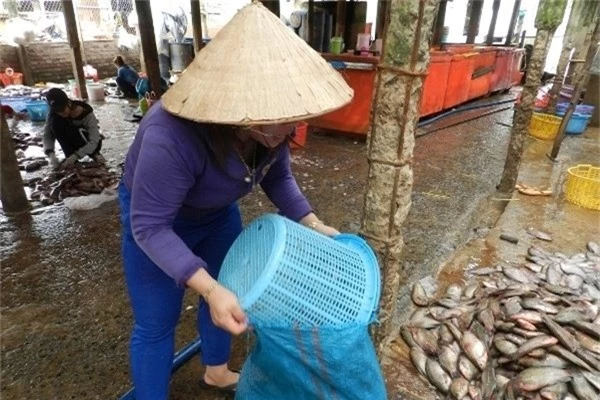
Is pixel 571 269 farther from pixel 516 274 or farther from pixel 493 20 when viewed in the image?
pixel 493 20

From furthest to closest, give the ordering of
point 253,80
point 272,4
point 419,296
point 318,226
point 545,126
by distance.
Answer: point 545,126
point 272,4
point 419,296
point 318,226
point 253,80

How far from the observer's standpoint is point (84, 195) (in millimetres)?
5035

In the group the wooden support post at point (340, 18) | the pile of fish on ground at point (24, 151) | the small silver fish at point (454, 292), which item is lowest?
the pile of fish on ground at point (24, 151)

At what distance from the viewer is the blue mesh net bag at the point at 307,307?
49.1 inches

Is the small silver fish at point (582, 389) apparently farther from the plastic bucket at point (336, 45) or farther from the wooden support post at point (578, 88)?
the plastic bucket at point (336, 45)

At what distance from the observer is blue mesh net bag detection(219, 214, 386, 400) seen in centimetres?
125

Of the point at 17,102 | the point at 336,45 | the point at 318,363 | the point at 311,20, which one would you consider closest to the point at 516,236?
the point at 318,363

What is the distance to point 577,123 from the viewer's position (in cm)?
884

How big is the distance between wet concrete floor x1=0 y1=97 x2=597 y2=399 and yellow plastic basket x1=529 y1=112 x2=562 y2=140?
2.10 meters

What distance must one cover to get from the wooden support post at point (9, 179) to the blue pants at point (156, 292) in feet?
12.6

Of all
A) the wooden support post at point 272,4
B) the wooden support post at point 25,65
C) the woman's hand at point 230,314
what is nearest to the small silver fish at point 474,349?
the woman's hand at point 230,314

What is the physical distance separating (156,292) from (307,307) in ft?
2.52

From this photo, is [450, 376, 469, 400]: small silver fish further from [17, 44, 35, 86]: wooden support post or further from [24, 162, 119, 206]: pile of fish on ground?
[17, 44, 35, 86]: wooden support post

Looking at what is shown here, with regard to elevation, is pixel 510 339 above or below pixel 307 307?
below
